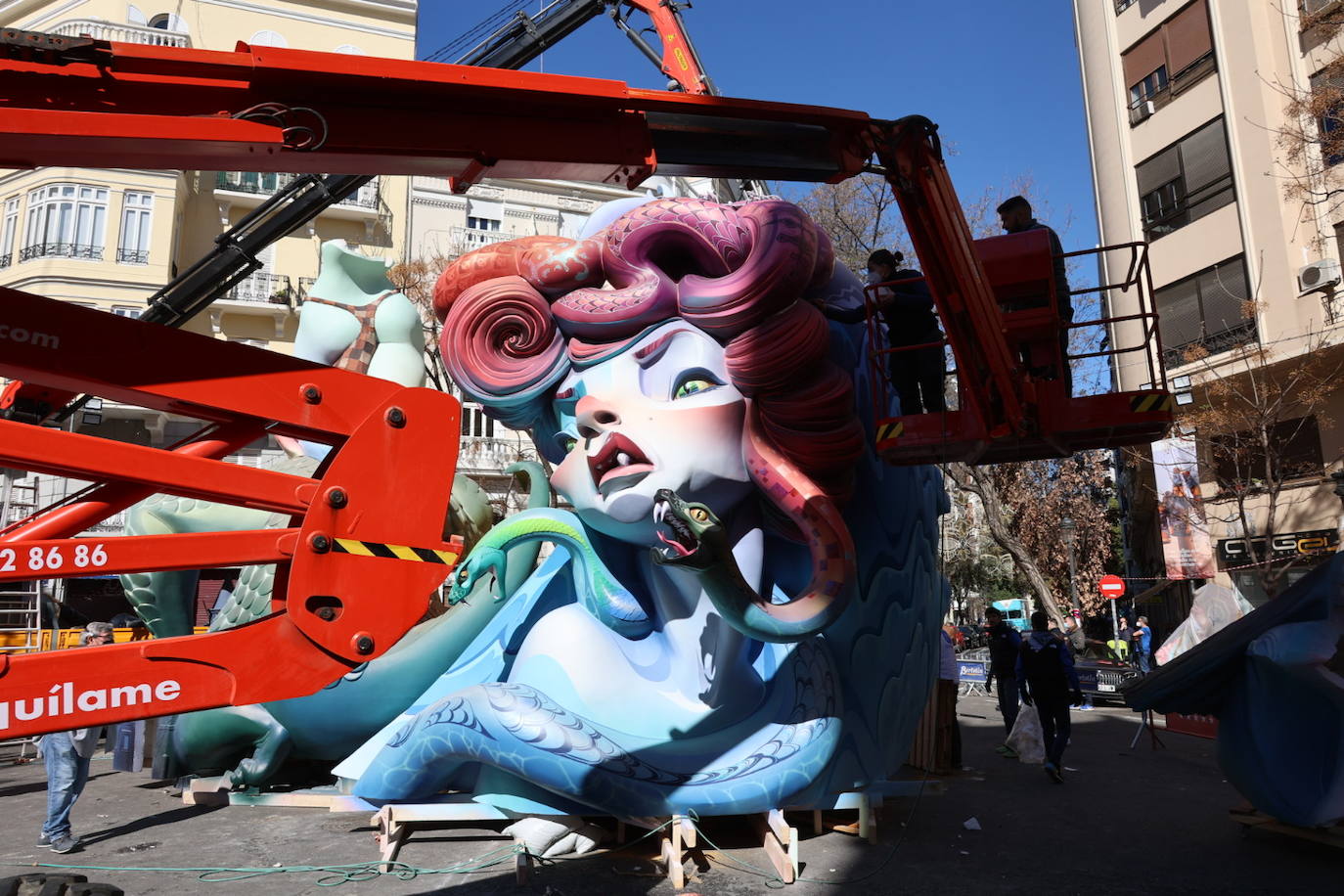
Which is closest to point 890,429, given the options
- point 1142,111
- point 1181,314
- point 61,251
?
point 1181,314

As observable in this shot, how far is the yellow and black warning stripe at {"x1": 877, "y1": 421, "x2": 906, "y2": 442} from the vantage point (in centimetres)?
650

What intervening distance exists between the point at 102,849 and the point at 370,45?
25821mm

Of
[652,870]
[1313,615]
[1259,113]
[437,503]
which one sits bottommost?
[652,870]

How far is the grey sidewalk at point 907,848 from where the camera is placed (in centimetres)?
613

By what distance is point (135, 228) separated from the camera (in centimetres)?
2367

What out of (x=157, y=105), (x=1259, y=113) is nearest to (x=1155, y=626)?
(x=1259, y=113)

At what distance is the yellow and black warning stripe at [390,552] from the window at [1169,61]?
21.8 meters

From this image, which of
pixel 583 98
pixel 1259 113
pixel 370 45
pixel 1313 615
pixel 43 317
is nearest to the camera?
pixel 43 317

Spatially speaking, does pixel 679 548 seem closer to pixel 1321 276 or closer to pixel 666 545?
pixel 666 545

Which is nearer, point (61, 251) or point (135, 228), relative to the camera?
point (61, 251)

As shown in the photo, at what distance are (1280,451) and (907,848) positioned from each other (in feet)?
46.4

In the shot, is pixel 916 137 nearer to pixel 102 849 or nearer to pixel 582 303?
pixel 582 303

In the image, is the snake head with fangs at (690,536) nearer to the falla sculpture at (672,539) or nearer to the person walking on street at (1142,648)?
the falla sculpture at (672,539)

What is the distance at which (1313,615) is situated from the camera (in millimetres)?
6977
